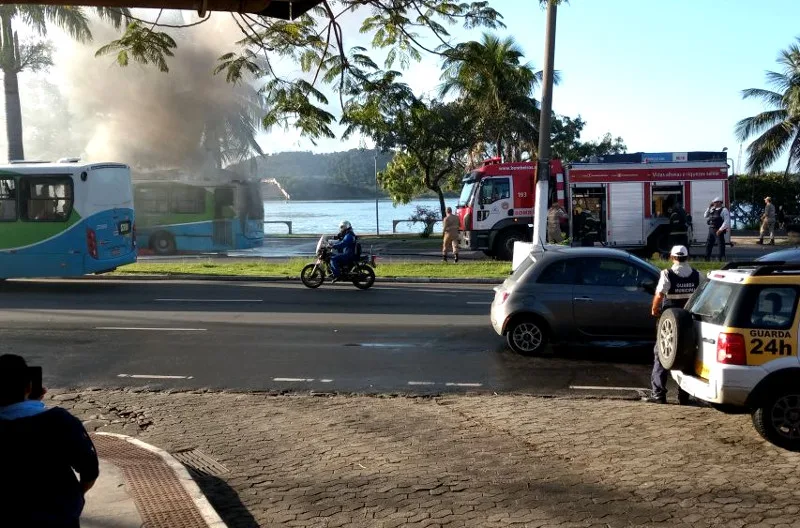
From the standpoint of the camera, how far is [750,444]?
7.01m

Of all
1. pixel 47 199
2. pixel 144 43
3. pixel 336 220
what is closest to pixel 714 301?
pixel 144 43

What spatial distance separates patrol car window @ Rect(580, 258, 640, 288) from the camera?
1102 cm

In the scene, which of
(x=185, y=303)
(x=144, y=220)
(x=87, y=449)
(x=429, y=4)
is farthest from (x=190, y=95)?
(x=87, y=449)

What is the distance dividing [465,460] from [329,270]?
12435 mm

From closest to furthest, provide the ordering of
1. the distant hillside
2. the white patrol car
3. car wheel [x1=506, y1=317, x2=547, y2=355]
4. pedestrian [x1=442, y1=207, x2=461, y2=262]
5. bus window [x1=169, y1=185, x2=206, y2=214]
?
the white patrol car
car wheel [x1=506, y1=317, x2=547, y2=355]
pedestrian [x1=442, y1=207, x2=461, y2=262]
bus window [x1=169, y1=185, x2=206, y2=214]
the distant hillside

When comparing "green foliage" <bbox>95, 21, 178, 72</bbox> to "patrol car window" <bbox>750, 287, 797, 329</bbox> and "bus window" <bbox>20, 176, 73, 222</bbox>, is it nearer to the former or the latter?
"patrol car window" <bbox>750, 287, 797, 329</bbox>

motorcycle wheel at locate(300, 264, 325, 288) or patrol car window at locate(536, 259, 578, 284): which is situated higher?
patrol car window at locate(536, 259, 578, 284)

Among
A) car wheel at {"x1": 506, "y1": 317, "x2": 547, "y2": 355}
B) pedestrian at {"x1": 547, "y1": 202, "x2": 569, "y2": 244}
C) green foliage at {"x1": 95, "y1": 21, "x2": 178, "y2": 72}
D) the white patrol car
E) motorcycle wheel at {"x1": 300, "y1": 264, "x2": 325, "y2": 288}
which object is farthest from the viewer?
pedestrian at {"x1": 547, "y1": 202, "x2": 569, "y2": 244}

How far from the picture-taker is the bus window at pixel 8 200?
1962 centimetres

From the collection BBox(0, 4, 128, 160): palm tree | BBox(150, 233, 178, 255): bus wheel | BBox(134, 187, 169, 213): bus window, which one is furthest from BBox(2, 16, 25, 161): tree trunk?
BBox(150, 233, 178, 255): bus wheel

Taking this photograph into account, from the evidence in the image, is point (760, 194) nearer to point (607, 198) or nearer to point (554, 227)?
point (607, 198)

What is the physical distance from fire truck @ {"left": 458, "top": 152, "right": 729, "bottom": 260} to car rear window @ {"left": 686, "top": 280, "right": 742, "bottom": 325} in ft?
57.9

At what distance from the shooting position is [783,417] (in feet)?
22.2

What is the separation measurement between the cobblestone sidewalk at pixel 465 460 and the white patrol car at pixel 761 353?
0.32m
